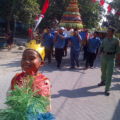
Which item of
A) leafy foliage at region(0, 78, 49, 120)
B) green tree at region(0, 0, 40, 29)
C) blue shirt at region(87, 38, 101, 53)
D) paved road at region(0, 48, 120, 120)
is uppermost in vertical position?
green tree at region(0, 0, 40, 29)

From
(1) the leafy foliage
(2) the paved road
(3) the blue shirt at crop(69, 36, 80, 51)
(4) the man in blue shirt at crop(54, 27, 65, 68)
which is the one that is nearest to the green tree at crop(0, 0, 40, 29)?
(4) the man in blue shirt at crop(54, 27, 65, 68)

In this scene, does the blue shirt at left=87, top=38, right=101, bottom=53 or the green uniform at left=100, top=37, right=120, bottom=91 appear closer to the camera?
the green uniform at left=100, top=37, right=120, bottom=91

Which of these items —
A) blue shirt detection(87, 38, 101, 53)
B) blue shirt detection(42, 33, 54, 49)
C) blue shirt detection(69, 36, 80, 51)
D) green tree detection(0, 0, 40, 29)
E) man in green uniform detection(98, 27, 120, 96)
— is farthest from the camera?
green tree detection(0, 0, 40, 29)

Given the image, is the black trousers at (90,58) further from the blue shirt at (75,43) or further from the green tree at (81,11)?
the green tree at (81,11)

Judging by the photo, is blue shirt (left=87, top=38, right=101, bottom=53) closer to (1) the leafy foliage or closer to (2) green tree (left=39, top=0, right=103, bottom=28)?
(1) the leafy foliage

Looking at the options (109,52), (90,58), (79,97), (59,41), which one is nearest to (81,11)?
(90,58)

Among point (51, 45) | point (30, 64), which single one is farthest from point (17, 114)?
point (51, 45)

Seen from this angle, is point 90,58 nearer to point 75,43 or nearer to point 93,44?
point 93,44

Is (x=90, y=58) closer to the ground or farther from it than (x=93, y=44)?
closer to the ground

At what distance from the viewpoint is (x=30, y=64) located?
185 centimetres

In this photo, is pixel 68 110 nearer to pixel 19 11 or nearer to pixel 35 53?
pixel 35 53

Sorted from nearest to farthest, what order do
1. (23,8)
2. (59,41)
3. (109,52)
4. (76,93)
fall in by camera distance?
→ (109,52), (76,93), (59,41), (23,8)

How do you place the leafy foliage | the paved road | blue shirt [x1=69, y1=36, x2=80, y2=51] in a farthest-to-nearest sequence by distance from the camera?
blue shirt [x1=69, y1=36, x2=80, y2=51] → the paved road → the leafy foliage

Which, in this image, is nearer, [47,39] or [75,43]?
[75,43]
